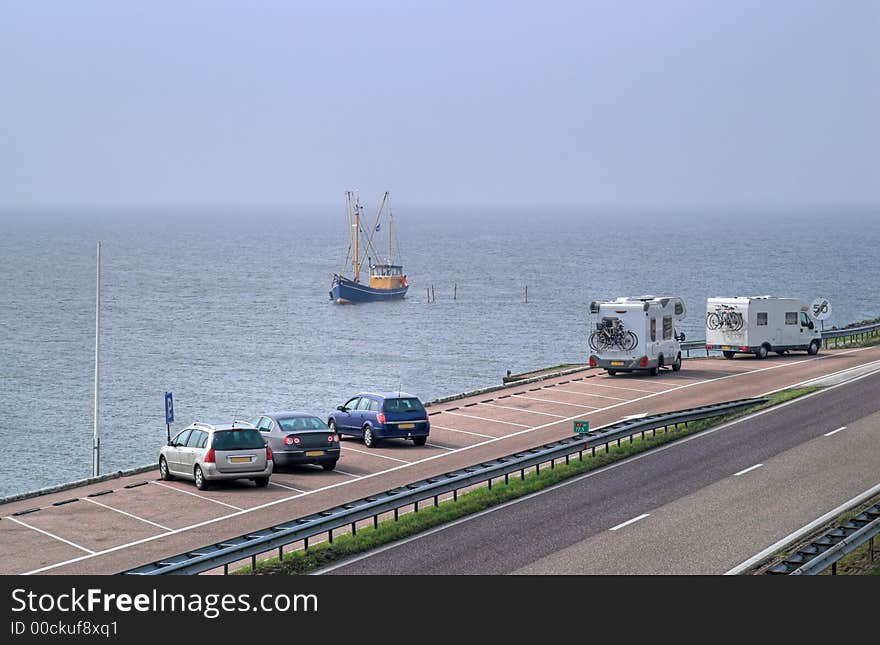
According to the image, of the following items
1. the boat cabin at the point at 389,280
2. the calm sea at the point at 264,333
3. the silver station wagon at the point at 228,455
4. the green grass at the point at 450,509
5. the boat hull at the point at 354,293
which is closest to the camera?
the green grass at the point at 450,509

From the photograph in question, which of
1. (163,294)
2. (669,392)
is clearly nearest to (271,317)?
(163,294)

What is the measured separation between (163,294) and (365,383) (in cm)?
6986

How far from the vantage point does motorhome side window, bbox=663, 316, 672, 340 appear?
161ft

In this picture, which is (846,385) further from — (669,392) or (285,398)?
(285,398)

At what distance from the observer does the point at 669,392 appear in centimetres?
4369

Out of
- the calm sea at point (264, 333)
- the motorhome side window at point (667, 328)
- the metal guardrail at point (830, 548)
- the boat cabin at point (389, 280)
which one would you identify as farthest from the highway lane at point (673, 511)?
the boat cabin at point (389, 280)

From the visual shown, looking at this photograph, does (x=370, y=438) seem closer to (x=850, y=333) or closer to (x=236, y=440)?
(x=236, y=440)

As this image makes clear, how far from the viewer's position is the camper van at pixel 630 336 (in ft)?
157

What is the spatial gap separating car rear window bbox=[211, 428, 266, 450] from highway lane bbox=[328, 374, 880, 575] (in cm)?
636

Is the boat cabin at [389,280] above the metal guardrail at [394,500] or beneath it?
above

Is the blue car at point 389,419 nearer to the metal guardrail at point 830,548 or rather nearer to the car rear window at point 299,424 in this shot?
the car rear window at point 299,424

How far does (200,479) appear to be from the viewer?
28.2 metres

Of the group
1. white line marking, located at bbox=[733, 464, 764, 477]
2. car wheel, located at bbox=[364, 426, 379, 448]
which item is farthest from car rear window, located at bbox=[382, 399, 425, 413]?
white line marking, located at bbox=[733, 464, 764, 477]

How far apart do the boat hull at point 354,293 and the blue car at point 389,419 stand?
4394 inches
